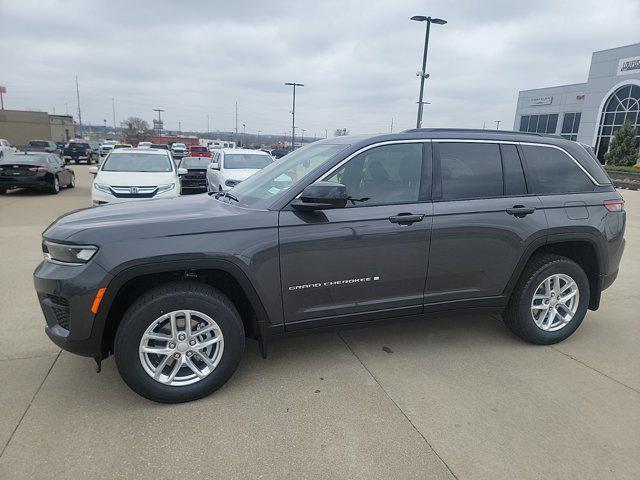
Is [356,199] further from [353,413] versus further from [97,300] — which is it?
[97,300]

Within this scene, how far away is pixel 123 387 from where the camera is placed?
307cm

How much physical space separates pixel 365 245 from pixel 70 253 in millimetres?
1928

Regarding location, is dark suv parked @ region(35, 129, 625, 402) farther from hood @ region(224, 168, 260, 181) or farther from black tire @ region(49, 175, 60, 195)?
black tire @ region(49, 175, 60, 195)

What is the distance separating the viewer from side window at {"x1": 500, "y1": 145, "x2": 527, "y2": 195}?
3596 millimetres

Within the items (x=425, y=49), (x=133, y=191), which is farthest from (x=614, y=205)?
(x=425, y=49)

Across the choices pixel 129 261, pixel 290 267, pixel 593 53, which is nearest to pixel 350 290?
pixel 290 267

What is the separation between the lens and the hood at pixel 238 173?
411 inches

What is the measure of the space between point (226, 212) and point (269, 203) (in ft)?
1.01

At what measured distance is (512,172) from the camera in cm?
362

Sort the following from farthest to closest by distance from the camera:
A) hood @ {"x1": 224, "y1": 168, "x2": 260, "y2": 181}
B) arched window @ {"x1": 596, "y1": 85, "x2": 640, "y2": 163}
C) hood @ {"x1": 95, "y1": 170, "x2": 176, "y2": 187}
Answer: arched window @ {"x1": 596, "y1": 85, "x2": 640, "y2": 163}
hood @ {"x1": 224, "y1": 168, "x2": 260, "y2": 181}
hood @ {"x1": 95, "y1": 170, "x2": 176, "y2": 187}

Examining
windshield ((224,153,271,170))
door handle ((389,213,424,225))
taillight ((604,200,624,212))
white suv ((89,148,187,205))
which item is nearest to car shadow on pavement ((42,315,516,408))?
door handle ((389,213,424,225))

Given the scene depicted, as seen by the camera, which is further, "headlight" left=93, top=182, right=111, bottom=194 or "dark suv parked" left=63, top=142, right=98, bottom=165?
"dark suv parked" left=63, top=142, right=98, bottom=165

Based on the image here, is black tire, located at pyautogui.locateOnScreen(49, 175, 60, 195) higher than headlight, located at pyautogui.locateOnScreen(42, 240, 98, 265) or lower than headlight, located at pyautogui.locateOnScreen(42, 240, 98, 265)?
lower

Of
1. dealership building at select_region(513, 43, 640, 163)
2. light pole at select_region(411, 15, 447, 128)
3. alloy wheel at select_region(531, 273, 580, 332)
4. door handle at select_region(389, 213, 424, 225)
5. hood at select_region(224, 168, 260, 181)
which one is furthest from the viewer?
dealership building at select_region(513, 43, 640, 163)
